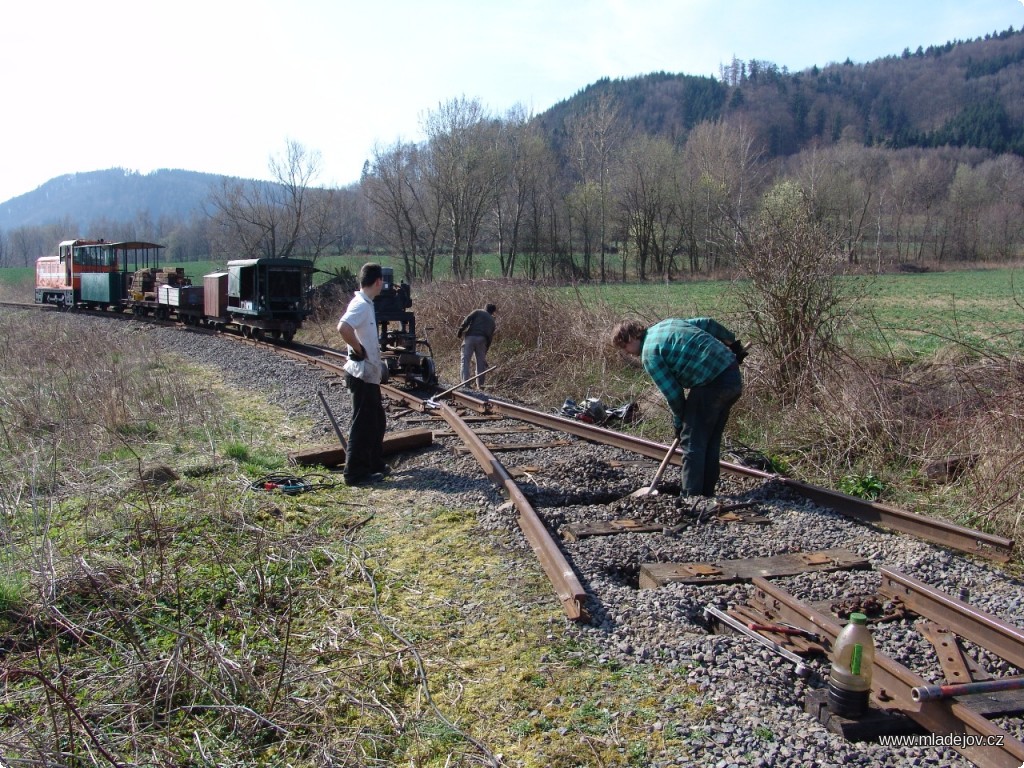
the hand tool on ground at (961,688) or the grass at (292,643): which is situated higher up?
the hand tool on ground at (961,688)

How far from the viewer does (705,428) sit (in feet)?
20.7

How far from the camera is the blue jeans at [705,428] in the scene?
20.8 ft

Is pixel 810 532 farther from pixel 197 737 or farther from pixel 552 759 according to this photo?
pixel 197 737

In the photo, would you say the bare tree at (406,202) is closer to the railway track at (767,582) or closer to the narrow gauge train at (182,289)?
the narrow gauge train at (182,289)

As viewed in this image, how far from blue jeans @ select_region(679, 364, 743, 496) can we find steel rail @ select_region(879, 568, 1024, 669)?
2.04m

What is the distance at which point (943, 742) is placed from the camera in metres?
3.00

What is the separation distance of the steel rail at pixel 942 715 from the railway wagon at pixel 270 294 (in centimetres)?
1822

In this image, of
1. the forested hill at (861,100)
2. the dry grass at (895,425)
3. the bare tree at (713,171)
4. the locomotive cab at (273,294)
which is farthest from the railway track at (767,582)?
the forested hill at (861,100)

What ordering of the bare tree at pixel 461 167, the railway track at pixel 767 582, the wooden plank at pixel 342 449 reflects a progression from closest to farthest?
the railway track at pixel 767 582 < the wooden plank at pixel 342 449 < the bare tree at pixel 461 167

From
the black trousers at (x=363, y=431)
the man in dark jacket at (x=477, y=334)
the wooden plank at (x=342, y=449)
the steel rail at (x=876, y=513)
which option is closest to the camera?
the steel rail at (x=876, y=513)

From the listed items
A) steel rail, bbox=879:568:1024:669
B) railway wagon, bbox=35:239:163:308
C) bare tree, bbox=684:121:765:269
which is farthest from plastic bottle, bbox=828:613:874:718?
bare tree, bbox=684:121:765:269

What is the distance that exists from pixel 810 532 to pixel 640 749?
123 inches

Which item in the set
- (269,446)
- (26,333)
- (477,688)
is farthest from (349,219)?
(477,688)

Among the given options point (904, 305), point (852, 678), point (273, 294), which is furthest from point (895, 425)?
point (904, 305)
